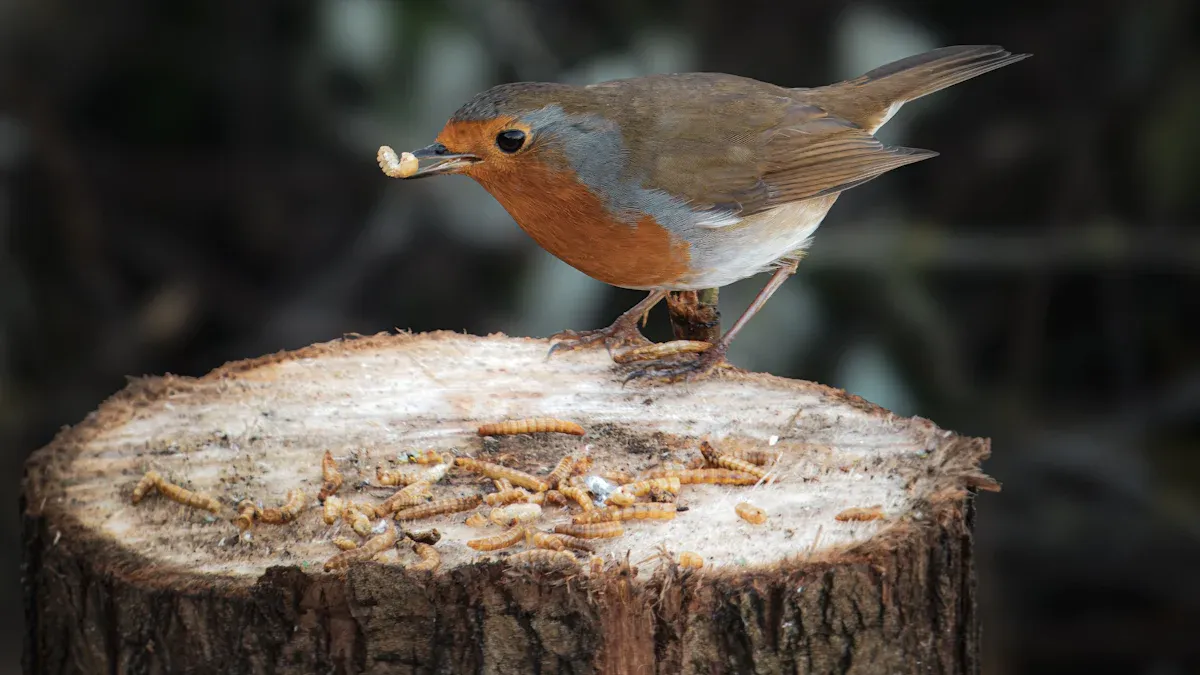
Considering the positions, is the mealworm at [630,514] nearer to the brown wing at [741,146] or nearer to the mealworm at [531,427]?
the mealworm at [531,427]

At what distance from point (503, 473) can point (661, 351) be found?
86 cm

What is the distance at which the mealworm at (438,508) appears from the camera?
273cm

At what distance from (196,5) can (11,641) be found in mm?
2450

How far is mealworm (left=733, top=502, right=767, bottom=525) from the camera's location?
107 inches

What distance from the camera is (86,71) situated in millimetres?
5402

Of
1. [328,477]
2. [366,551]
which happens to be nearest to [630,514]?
[366,551]

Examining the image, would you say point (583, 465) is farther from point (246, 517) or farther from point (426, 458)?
point (246, 517)

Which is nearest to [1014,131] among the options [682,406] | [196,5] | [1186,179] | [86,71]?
[1186,179]

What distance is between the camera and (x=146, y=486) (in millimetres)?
2881

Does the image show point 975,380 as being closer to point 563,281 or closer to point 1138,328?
point 1138,328

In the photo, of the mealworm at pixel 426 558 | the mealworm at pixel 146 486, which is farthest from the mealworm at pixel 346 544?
the mealworm at pixel 146 486

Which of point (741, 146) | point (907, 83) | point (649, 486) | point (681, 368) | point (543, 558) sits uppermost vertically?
point (907, 83)

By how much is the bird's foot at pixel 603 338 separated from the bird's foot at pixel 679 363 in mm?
177

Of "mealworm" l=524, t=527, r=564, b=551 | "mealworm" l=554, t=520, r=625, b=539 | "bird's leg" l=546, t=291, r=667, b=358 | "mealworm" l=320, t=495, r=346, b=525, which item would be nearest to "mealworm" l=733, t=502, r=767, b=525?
"mealworm" l=554, t=520, r=625, b=539
